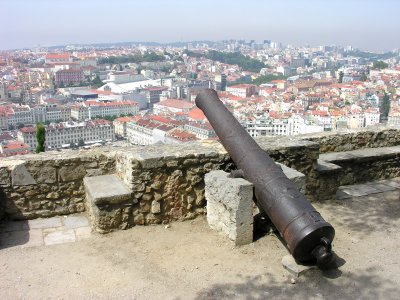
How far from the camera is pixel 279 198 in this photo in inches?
124

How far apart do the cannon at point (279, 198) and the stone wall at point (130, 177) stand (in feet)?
1.02

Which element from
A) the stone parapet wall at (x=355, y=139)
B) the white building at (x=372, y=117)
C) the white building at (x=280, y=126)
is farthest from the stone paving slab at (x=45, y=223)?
the white building at (x=372, y=117)

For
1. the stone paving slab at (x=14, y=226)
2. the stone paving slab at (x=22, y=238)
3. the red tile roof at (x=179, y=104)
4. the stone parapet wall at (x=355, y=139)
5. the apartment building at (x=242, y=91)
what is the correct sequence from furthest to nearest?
the apartment building at (x=242, y=91) → the red tile roof at (x=179, y=104) → the stone parapet wall at (x=355, y=139) → the stone paving slab at (x=14, y=226) → the stone paving slab at (x=22, y=238)

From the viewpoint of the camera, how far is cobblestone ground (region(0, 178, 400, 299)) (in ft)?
9.42

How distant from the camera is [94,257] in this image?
3338 millimetres

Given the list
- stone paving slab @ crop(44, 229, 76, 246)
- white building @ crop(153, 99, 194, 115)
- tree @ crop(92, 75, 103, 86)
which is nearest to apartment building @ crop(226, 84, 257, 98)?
white building @ crop(153, 99, 194, 115)

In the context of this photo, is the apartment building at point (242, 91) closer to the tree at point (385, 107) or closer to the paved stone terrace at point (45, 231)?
the tree at point (385, 107)

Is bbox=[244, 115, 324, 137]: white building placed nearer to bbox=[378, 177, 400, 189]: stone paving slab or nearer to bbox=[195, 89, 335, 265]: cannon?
bbox=[378, 177, 400, 189]: stone paving slab

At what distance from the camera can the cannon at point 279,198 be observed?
9.45 ft

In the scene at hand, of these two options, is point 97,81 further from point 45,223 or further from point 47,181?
point 45,223

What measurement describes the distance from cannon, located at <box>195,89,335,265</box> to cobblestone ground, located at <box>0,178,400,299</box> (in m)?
0.25

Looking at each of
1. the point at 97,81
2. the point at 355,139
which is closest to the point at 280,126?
the point at 355,139

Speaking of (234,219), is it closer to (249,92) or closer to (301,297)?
(301,297)

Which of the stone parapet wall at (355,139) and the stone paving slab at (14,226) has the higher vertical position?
the stone parapet wall at (355,139)
